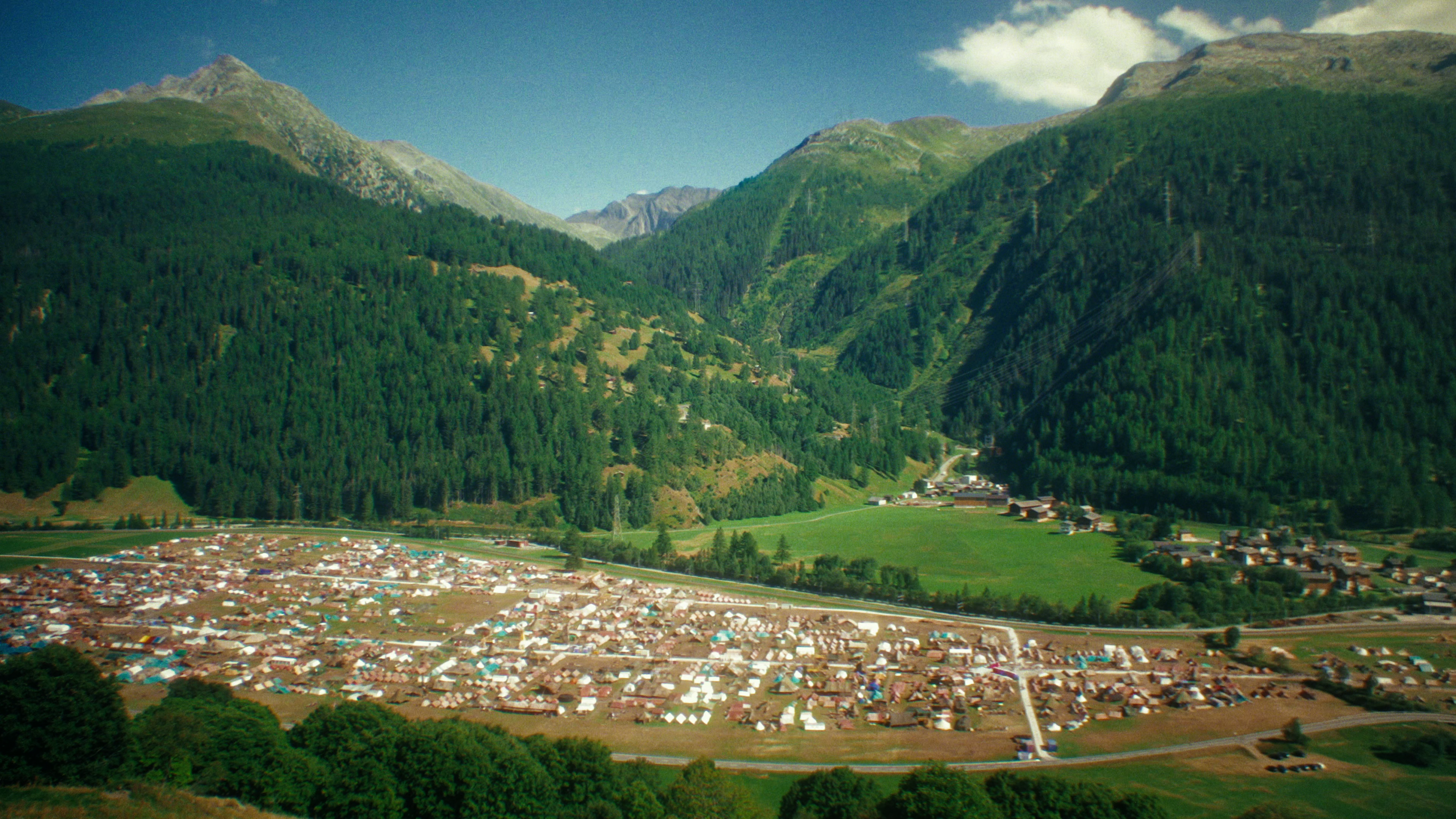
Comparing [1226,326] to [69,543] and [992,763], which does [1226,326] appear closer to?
[992,763]

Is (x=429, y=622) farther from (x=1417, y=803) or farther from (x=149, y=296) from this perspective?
(x=149, y=296)

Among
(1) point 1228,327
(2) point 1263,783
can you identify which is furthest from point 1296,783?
(1) point 1228,327

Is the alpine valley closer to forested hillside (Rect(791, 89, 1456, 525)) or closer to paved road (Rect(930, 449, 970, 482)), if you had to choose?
forested hillside (Rect(791, 89, 1456, 525))

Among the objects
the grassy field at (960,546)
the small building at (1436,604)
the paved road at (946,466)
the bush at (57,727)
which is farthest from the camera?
the paved road at (946,466)

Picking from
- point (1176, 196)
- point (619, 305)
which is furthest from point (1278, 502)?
point (619, 305)

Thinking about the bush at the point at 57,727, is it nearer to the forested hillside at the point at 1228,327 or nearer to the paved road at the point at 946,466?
the forested hillside at the point at 1228,327

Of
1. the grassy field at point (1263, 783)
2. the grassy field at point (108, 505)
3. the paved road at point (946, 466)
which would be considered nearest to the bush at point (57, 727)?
the grassy field at point (1263, 783)
